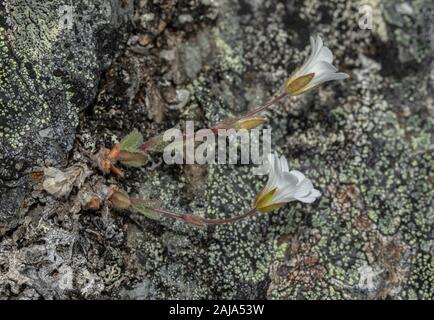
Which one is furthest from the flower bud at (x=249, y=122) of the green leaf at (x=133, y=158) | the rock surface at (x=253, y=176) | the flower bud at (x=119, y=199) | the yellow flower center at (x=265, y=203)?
the flower bud at (x=119, y=199)

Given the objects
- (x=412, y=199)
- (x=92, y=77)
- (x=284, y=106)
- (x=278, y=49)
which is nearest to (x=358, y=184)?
(x=412, y=199)

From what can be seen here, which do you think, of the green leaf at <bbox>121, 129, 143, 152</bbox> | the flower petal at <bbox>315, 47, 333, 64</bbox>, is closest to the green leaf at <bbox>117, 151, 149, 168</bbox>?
the green leaf at <bbox>121, 129, 143, 152</bbox>

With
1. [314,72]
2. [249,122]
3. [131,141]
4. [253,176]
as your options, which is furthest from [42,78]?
[314,72]

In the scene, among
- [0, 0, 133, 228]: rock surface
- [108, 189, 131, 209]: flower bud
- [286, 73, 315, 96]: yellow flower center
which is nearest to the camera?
[0, 0, 133, 228]: rock surface

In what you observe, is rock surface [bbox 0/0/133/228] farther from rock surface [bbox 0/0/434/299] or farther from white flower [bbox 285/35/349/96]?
white flower [bbox 285/35/349/96]

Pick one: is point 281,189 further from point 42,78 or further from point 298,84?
point 42,78

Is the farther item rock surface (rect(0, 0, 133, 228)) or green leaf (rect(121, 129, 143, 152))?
green leaf (rect(121, 129, 143, 152))

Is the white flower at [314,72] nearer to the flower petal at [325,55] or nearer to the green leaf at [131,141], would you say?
the flower petal at [325,55]
